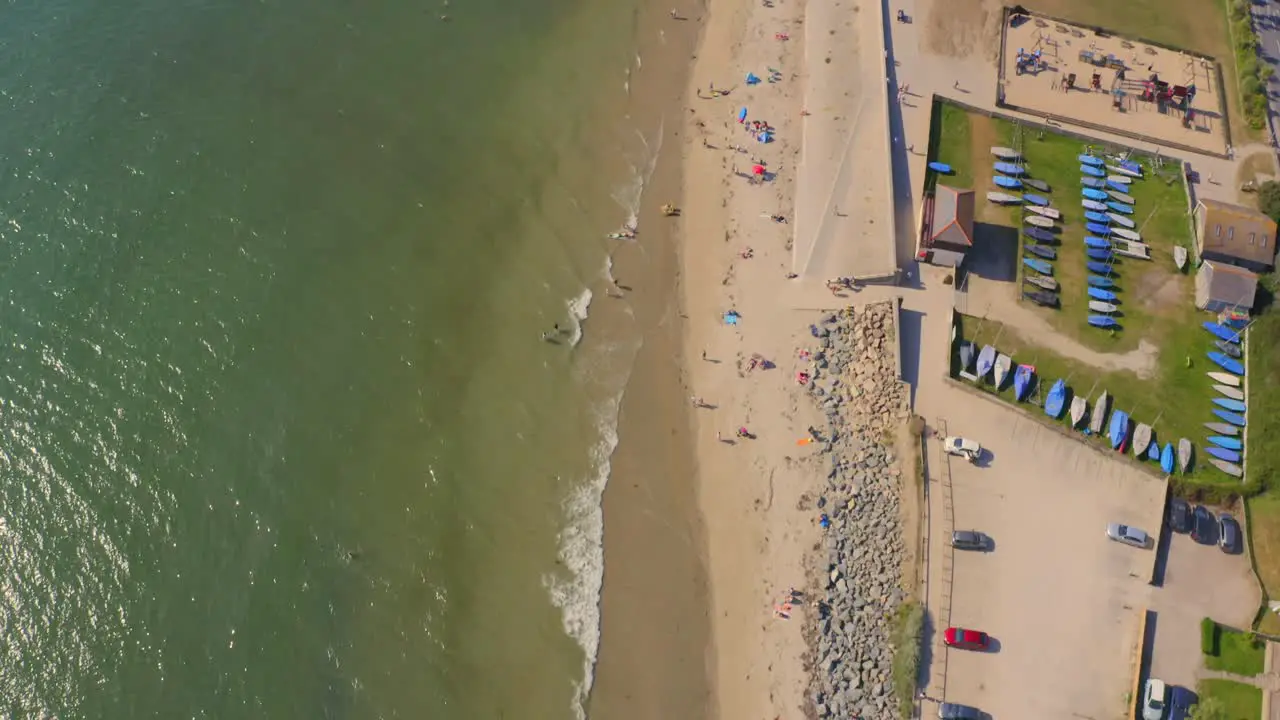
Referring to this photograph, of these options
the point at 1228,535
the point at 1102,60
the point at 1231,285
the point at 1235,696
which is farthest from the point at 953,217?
the point at 1235,696

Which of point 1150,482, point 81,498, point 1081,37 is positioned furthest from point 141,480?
point 1081,37

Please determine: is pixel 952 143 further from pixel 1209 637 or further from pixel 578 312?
pixel 1209 637

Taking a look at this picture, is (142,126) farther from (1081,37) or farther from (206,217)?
(1081,37)

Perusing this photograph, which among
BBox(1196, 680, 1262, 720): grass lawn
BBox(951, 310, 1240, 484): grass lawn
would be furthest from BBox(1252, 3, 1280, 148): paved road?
BBox(1196, 680, 1262, 720): grass lawn

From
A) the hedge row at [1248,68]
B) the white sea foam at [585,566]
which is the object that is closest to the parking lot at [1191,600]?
the white sea foam at [585,566]

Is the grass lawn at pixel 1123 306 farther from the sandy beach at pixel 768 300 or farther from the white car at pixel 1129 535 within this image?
the sandy beach at pixel 768 300
